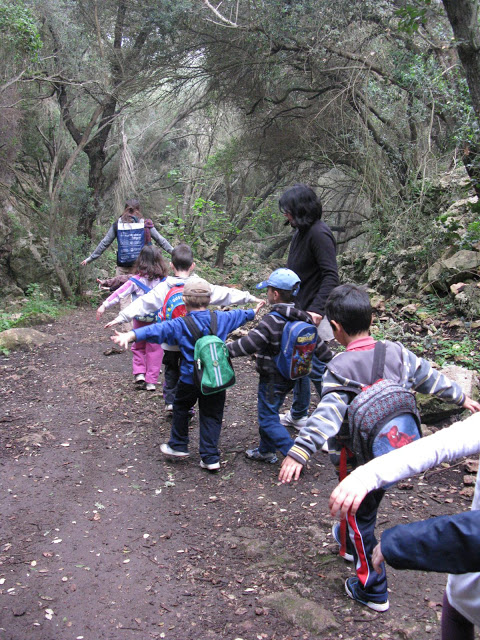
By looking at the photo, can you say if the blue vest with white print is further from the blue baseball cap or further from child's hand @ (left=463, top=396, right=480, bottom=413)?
child's hand @ (left=463, top=396, right=480, bottom=413)

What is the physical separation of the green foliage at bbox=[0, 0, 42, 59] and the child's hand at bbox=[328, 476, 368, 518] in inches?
358

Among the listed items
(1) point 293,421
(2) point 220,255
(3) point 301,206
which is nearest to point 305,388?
(1) point 293,421

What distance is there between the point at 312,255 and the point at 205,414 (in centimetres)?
147

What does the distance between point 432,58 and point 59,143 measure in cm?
720

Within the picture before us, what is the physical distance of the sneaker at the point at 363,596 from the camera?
8.30 ft

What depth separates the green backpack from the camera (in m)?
3.75

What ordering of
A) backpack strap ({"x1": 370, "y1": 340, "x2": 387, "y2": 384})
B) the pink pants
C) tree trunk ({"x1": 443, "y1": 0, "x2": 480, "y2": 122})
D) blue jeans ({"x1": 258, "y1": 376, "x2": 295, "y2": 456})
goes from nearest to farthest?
1. backpack strap ({"x1": 370, "y1": 340, "x2": 387, "y2": 384})
2. blue jeans ({"x1": 258, "y1": 376, "x2": 295, "y2": 456})
3. tree trunk ({"x1": 443, "y1": 0, "x2": 480, "y2": 122})
4. the pink pants

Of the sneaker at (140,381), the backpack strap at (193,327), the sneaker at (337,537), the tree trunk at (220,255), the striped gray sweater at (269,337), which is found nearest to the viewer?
the sneaker at (337,537)

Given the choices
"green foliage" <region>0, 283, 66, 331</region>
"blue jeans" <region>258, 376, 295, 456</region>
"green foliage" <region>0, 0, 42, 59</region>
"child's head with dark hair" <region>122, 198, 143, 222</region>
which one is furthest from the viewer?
"green foliage" <region>0, 283, 66, 331</region>

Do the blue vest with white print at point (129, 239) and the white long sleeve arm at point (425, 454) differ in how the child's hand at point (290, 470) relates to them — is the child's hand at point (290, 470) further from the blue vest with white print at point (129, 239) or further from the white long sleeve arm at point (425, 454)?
the blue vest with white print at point (129, 239)

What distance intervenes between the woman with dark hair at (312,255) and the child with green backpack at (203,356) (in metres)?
0.49

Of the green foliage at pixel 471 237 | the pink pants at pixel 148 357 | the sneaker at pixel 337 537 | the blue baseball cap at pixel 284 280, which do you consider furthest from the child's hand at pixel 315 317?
the green foliage at pixel 471 237

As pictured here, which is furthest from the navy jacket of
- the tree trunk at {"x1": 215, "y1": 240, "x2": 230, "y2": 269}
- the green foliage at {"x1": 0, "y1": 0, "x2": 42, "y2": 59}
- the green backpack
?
the tree trunk at {"x1": 215, "y1": 240, "x2": 230, "y2": 269}

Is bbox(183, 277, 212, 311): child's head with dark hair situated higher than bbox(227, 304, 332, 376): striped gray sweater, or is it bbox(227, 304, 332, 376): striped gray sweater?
bbox(183, 277, 212, 311): child's head with dark hair
